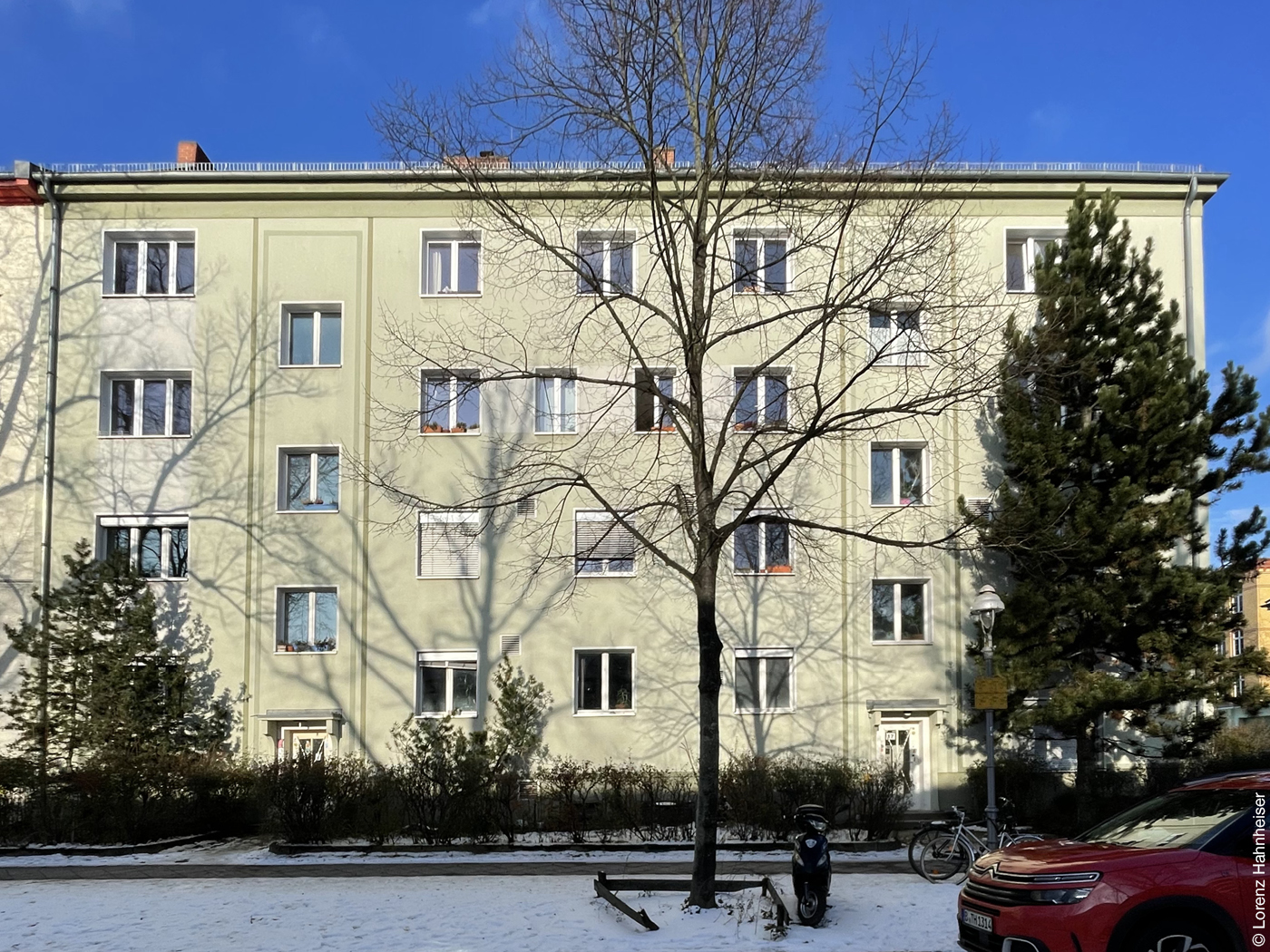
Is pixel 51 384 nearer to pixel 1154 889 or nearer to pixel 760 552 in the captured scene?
pixel 760 552

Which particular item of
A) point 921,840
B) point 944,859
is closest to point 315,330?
point 921,840

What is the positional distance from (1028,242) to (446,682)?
16.2m

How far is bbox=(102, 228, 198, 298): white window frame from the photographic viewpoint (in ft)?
83.0

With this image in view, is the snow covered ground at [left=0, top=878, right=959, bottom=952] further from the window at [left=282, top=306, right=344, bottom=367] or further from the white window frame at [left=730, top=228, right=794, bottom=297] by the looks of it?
the window at [left=282, top=306, right=344, bottom=367]

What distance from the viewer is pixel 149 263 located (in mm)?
25609

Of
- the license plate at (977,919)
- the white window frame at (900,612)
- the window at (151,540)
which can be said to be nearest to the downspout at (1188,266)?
the white window frame at (900,612)

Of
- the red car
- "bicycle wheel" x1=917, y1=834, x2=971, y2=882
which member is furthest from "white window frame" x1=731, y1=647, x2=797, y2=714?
the red car

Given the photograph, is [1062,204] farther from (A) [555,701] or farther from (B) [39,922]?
(B) [39,922]

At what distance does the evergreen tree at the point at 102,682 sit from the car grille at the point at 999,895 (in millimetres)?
17000

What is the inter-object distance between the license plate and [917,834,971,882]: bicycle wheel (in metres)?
5.68

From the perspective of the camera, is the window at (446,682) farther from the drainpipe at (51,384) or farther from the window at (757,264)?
the window at (757,264)

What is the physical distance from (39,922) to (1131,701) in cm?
1737

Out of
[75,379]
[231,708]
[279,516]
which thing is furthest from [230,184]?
[231,708]

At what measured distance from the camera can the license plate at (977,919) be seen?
8.58 metres
